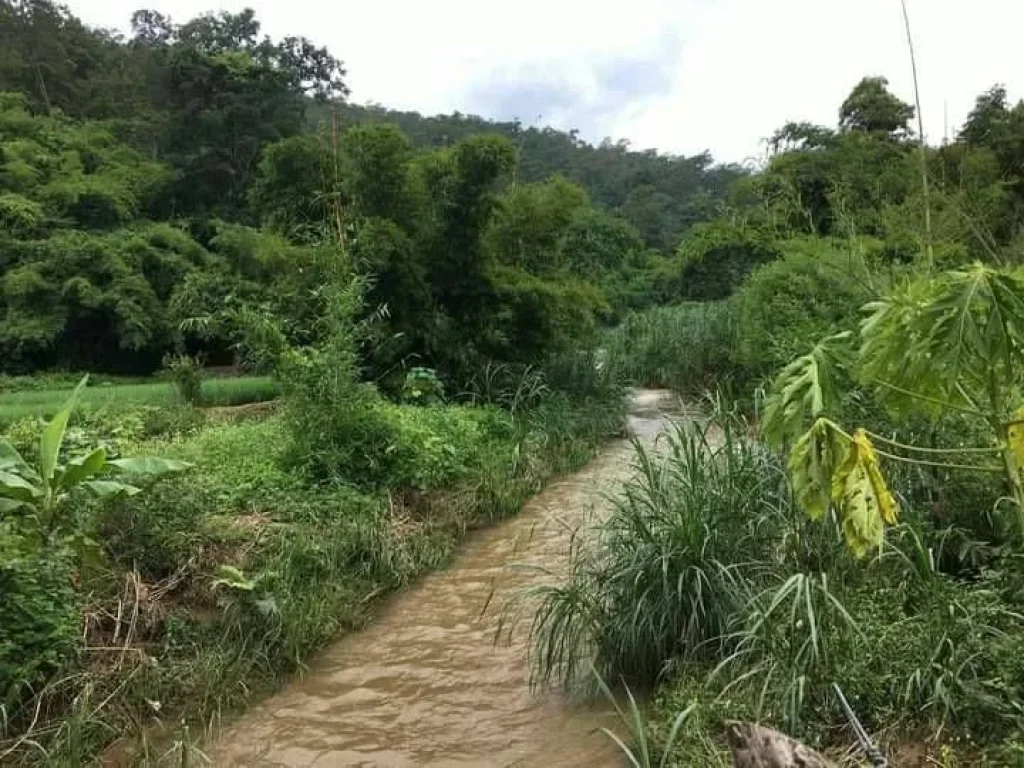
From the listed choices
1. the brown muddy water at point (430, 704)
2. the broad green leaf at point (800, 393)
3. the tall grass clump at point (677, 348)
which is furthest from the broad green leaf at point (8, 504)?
the tall grass clump at point (677, 348)

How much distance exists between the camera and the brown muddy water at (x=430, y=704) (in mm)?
3547

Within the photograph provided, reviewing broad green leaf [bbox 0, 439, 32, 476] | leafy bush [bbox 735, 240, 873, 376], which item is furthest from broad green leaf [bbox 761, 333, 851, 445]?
broad green leaf [bbox 0, 439, 32, 476]

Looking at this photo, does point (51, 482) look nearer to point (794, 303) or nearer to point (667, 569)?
point (667, 569)

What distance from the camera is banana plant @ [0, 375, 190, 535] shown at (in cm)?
413

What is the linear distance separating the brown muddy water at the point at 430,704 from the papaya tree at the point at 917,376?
1.65 m

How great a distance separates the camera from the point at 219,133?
71.3 feet

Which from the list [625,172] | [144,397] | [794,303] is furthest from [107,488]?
[625,172]

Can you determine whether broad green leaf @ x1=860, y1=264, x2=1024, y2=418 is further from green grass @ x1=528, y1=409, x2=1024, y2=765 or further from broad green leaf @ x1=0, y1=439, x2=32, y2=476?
broad green leaf @ x1=0, y1=439, x2=32, y2=476

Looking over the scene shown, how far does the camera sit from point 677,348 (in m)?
13.7

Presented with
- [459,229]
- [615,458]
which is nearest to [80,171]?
[459,229]

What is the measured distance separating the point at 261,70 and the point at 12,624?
2129cm

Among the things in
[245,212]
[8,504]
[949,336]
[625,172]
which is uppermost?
[625,172]

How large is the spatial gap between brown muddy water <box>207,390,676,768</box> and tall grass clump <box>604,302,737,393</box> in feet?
24.1

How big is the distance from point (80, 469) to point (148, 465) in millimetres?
359
